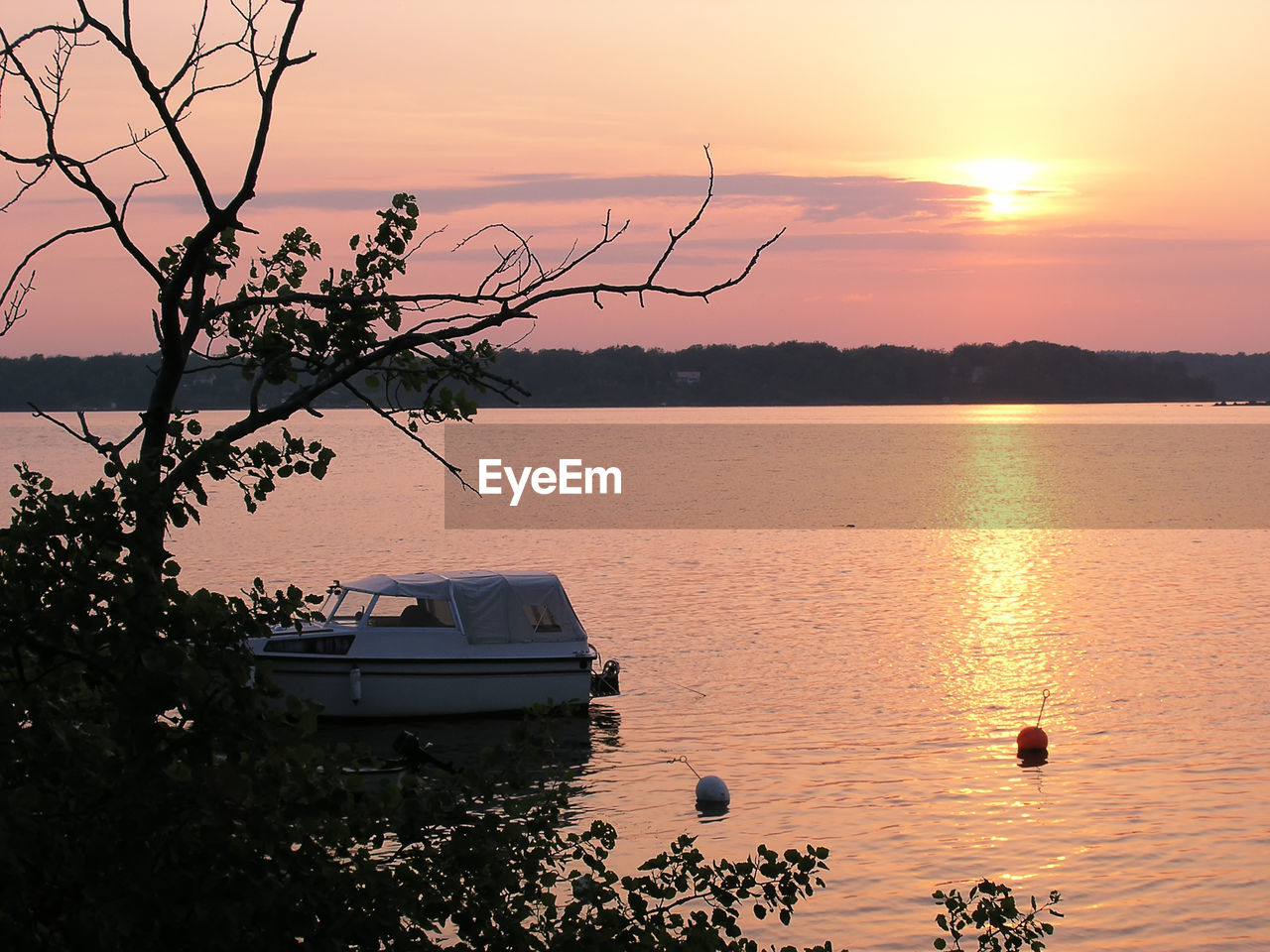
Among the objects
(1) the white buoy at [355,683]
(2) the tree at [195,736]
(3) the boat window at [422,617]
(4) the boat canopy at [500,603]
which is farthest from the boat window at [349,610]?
(2) the tree at [195,736]

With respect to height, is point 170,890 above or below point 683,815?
above

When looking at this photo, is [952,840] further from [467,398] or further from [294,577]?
[294,577]

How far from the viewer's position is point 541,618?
2711 centimetres

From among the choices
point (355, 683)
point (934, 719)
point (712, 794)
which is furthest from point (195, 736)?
point (934, 719)

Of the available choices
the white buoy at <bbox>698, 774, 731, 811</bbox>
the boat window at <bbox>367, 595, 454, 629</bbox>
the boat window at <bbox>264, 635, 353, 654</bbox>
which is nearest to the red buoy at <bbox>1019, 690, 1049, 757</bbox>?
the white buoy at <bbox>698, 774, 731, 811</bbox>

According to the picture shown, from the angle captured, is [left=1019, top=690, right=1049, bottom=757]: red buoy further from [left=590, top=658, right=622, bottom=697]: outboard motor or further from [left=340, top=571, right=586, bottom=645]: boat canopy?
[left=340, top=571, right=586, bottom=645]: boat canopy

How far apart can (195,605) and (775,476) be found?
12510cm

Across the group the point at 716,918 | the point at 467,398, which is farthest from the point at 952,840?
the point at 467,398

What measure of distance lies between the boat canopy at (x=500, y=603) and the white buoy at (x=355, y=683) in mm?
1549

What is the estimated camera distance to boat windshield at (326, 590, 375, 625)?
26.8 metres

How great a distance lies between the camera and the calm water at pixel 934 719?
17500mm

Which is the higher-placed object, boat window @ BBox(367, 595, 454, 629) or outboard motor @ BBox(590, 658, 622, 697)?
boat window @ BBox(367, 595, 454, 629)

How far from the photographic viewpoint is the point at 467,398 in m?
6.73

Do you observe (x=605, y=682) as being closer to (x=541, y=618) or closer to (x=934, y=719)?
(x=541, y=618)
